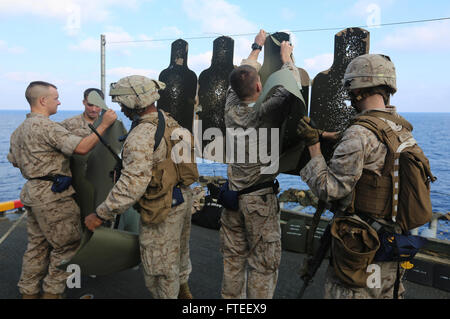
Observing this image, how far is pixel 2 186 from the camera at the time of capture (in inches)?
1185

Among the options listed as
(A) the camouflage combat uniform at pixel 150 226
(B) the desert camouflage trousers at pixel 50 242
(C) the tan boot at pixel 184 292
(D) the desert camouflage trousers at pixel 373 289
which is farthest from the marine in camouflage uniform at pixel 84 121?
(D) the desert camouflage trousers at pixel 373 289

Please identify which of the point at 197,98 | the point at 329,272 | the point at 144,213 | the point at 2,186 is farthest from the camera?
A: the point at 2,186

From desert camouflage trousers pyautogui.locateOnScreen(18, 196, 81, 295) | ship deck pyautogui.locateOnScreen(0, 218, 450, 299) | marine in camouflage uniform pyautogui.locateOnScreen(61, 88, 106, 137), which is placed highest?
marine in camouflage uniform pyautogui.locateOnScreen(61, 88, 106, 137)

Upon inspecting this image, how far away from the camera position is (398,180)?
5.85 ft

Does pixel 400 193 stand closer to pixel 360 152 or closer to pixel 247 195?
pixel 360 152

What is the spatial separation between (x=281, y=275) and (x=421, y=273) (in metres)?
1.53

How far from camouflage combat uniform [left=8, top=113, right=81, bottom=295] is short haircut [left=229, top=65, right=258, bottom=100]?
1493mm

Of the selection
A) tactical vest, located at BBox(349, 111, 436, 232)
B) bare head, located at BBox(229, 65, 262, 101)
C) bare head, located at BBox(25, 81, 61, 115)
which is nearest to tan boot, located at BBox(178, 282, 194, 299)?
bare head, located at BBox(229, 65, 262, 101)

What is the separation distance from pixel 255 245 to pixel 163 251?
74cm

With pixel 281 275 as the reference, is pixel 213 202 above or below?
above

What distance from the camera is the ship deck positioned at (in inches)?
132

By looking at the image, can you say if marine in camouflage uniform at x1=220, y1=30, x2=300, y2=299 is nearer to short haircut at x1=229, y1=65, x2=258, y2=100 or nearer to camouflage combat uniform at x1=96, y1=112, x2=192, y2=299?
short haircut at x1=229, y1=65, x2=258, y2=100
